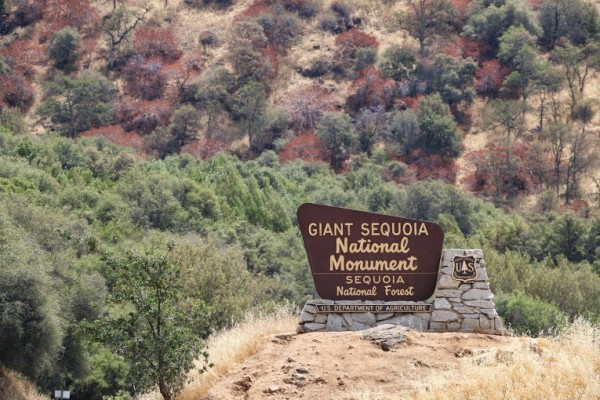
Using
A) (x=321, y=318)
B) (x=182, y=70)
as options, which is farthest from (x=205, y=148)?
(x=321, y=318)

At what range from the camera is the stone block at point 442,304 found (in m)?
23.9

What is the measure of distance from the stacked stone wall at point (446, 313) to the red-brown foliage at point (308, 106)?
64710 mm

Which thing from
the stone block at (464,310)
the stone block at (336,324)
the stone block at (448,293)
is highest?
the stone block at (448,293)

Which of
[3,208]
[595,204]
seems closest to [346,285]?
[3,208]

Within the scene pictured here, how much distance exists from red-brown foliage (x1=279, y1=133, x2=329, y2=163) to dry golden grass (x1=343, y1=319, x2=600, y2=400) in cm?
6142

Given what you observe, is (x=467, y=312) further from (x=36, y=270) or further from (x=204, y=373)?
(x=36, y=270)

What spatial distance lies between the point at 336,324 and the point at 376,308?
786 millimetres

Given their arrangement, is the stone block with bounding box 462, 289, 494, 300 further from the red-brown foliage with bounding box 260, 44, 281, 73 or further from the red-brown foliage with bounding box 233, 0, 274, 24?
the red-brown foliage with bounding box 233, 0, 274, 24

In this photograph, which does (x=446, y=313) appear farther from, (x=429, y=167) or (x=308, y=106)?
(x=308, y=106)

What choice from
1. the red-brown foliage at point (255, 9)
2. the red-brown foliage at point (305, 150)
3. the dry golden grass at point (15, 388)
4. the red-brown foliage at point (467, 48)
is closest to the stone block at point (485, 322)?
the dry golden grass at point (15, 388)

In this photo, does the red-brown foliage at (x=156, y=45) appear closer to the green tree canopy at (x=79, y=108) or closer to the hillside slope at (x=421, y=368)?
the green tree canopy at (x=79, y=108)

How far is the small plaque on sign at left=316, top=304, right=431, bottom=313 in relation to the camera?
2397 cm

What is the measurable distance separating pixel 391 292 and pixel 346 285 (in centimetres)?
83

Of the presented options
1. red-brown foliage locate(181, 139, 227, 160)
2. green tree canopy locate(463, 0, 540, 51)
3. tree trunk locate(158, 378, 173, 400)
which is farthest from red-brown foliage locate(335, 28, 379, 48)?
tree trunk locate(158, 378, 173, 400)
